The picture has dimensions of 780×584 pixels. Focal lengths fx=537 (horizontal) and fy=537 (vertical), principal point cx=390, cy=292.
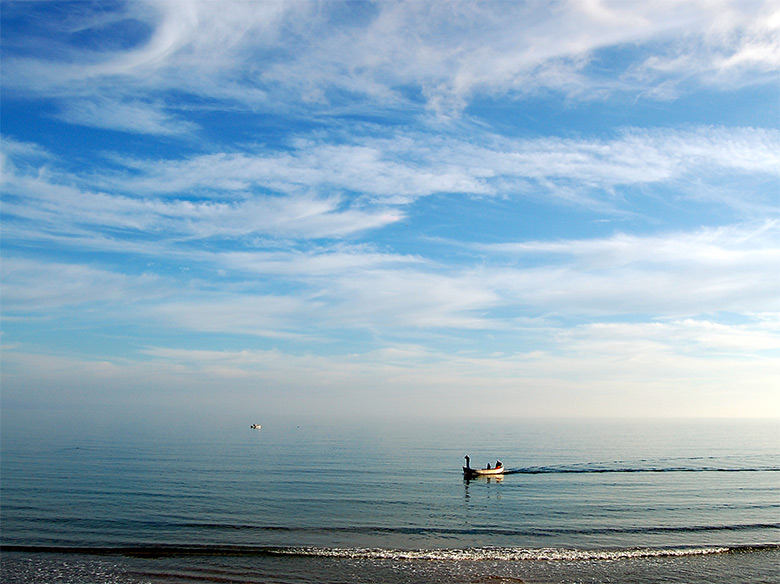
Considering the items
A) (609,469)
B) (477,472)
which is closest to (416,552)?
(477,472)

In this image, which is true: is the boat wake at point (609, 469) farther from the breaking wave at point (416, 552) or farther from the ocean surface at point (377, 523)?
the breaking wave at point (416, 552)

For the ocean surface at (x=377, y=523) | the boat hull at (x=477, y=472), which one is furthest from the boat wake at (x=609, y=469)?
the boat hull at (x=477, y=472)

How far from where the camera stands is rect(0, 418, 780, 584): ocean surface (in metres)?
32.5

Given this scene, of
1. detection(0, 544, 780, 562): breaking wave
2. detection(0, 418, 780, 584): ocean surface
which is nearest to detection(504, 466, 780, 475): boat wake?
detection(0, 418, 780, 584): ocean surface

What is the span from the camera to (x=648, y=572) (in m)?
32.2

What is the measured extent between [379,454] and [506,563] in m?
71.7

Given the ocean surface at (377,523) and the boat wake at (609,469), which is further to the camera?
the boat wake at (609,469)

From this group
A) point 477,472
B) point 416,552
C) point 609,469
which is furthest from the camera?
point 609,469

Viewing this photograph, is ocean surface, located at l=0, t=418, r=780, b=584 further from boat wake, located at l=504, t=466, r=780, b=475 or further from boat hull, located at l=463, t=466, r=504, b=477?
boat hull, located at l=463, t=466, r=504, b=477

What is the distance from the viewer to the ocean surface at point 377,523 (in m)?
32.5

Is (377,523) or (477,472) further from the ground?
(377,523)

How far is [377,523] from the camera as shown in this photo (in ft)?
145

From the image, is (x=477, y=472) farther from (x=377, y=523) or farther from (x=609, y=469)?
(x=377, y=523)

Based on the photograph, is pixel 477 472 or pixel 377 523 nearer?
pixel 377 523
